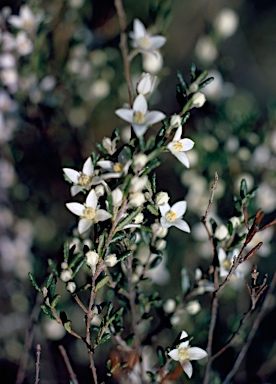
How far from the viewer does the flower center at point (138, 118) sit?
1065 millimetres

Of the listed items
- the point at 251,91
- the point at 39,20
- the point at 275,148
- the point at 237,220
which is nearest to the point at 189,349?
the point at 237,220

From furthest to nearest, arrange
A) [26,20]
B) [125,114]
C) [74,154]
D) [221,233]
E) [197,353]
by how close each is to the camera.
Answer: [74,154] → [26,20] → [221,233] → [197,353] → [125,114]

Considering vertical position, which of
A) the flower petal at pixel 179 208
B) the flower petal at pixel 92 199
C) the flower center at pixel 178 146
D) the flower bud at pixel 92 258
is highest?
the flower center at pixel 178 146

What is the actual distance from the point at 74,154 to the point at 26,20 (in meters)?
0.88

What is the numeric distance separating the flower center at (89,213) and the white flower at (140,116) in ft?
0.73

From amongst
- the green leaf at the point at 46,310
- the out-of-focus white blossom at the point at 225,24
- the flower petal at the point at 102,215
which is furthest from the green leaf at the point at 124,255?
the out-of-focus white blossom at the point at 225,24

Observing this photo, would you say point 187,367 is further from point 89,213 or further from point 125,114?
point 125,114

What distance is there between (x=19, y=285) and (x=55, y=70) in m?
1.04

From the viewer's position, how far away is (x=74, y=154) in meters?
2.64

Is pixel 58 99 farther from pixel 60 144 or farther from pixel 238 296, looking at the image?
pixel 238 296

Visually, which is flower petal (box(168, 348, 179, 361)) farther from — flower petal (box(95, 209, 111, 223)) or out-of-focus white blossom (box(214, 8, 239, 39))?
out-of-focus white blossom (box(214, 8, 239, 39))

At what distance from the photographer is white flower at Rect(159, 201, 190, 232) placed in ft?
3.98

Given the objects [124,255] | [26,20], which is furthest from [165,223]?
[26,20]

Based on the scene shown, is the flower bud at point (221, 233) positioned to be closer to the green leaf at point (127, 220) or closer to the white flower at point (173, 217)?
the white flower at point (173, 217)
